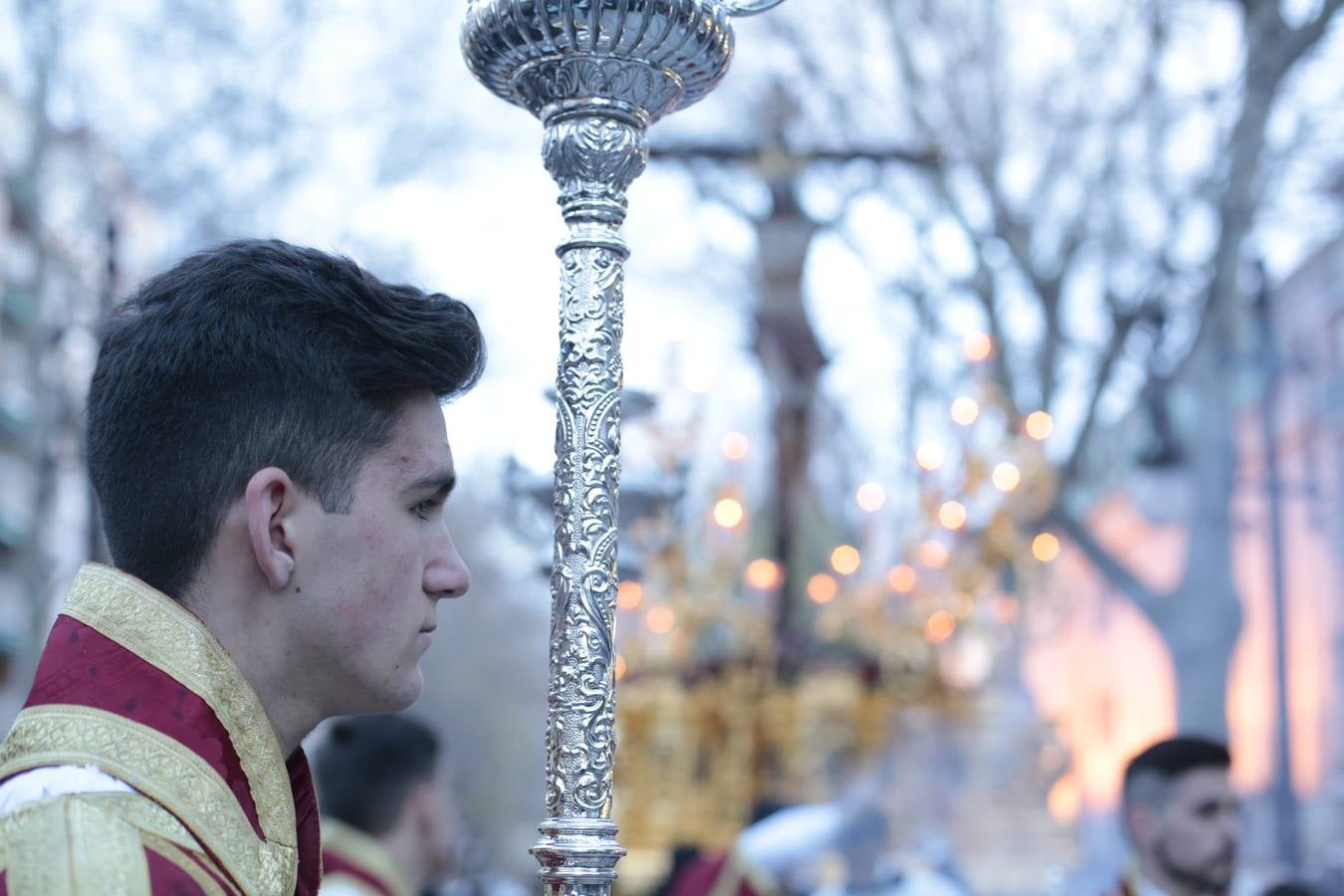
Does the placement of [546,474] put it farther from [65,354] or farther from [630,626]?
[65,354]

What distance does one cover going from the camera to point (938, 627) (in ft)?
37.5

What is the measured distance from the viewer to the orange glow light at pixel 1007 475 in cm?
1179

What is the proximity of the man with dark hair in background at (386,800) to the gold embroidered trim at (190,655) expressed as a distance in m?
3.08

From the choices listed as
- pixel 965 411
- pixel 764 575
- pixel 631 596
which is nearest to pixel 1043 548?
pixel 965 411

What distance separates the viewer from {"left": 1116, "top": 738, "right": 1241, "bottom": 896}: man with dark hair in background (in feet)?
17.3

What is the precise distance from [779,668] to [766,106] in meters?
4.13

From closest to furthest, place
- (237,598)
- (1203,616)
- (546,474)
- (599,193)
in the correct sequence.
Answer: (237,598), (599,193), (546,474), (1203,616)

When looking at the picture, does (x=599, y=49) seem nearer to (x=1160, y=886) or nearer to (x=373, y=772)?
(x=373, y=772)

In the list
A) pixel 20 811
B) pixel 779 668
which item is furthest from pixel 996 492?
pixel 20 811

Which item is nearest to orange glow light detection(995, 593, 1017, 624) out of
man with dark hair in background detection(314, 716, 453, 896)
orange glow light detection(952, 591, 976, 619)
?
orange glow light detection(952, 591, 976, 619)

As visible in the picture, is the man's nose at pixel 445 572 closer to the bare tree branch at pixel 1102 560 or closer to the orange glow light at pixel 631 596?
the orange glow light at pixel 631 596

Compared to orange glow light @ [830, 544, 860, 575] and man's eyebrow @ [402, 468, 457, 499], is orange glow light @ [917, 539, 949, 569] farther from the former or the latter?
man's eyebrow @ [402, 468, 457, 499]

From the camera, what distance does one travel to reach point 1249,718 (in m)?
34.6

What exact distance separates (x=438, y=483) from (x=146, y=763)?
48cm
